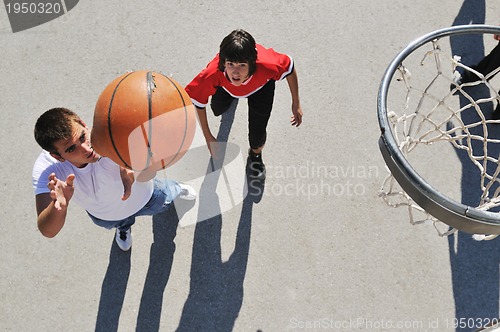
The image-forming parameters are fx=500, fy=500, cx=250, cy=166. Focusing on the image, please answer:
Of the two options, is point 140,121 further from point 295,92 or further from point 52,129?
point 295,92

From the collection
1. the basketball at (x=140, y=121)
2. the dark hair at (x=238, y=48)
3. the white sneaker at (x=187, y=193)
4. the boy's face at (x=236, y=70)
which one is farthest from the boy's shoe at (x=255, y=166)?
the basketball at (x=140, y=121)

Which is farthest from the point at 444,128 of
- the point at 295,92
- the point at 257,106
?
the point at 257,106

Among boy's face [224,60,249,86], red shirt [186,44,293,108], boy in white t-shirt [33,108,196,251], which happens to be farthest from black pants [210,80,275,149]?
boy in white t-shirt [33,108,196,251]

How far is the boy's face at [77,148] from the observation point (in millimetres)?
2553

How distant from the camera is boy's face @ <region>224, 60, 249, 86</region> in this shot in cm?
294

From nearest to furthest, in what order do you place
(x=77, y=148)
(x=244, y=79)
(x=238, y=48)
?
(x=77, y=148), (x=238, y=48), (x=244, y=79)

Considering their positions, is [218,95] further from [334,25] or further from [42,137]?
[334,25]

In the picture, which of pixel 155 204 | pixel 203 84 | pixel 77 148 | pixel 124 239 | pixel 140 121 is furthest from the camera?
pixel 124 239

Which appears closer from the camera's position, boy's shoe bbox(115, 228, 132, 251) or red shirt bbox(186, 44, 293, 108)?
red shirt bbox(186, 44, 293, 108)

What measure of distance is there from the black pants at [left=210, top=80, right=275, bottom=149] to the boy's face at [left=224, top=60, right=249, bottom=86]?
0.41 meters

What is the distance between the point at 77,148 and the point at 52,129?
16 centimetres

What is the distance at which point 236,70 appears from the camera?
117 inches

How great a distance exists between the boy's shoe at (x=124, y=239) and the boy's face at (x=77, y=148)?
113 cm

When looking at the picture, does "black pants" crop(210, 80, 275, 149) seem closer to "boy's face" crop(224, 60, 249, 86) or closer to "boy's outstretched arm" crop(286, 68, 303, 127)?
"boy's outstretched arm" crop(286, 68, 303, 127)
